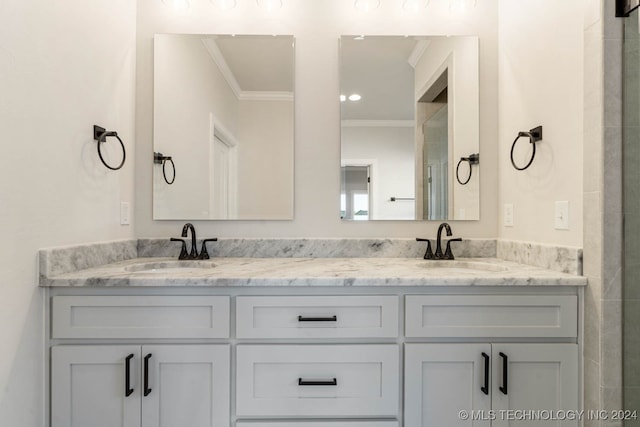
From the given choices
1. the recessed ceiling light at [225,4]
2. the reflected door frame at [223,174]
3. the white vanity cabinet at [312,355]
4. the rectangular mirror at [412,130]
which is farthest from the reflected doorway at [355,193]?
the recessed ceiling light at [225,4]

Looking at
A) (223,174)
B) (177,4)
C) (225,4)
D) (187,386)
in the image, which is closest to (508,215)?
(223,174)

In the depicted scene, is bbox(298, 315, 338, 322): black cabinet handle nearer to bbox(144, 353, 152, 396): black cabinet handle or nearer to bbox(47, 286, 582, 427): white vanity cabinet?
bbox(47, 286, 582, 427): white vanity cabinet

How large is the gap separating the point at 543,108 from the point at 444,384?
1.24 metres

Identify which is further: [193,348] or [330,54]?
[330,54]

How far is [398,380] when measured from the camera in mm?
1236

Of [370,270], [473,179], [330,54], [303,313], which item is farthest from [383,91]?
[303,313]

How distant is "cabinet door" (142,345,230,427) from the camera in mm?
1219

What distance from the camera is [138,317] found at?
1.23m

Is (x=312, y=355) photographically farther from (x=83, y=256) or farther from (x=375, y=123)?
(x=375, y=123)

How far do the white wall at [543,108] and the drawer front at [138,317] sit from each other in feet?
4.59

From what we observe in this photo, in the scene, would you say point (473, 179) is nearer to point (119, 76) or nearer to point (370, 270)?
point (370, 270)

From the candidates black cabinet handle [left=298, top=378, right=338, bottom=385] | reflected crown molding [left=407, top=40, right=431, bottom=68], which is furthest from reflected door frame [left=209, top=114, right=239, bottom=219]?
reflected crown molding [left=407, top=40, right=431, bottom=68]

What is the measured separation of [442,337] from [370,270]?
1.19 ft

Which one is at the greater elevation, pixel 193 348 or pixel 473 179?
pixel 473 179
